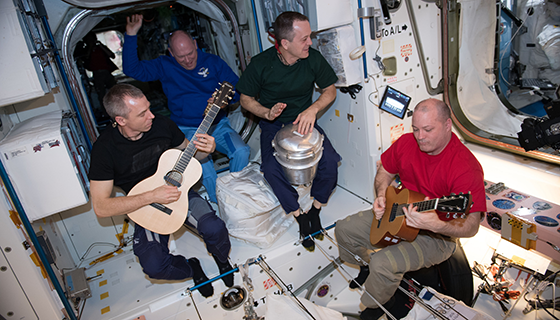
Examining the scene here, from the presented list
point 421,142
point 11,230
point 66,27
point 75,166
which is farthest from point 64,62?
point 421,142

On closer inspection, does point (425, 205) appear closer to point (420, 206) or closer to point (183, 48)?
point (420, 206)

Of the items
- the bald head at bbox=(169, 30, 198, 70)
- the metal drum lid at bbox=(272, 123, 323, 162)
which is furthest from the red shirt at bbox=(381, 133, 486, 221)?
the bald head at bbox=(169, 30, 198, 70)

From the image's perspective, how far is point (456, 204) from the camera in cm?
171

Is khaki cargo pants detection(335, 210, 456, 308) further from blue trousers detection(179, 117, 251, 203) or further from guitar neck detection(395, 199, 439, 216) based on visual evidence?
blue trousers detection(179, 117, 251, 203)

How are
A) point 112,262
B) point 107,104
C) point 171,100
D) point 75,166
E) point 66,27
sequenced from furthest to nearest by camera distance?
point 171,100
point 66,27
point 112,262
point 75,166
point 107,104

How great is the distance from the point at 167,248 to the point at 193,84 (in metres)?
1.67

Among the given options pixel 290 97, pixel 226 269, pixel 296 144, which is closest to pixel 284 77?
pixel 290 97

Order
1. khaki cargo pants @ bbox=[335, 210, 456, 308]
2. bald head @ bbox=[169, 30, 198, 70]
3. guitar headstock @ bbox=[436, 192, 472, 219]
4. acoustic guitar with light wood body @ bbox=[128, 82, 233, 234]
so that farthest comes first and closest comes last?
bald head @ bbox=[169, 30, 198, 70] < acoustic guitar with light wood body @ bbox=[128, 82, 233, 234] < khaki cargo pants @ bbox=[335, 210, 456, 308] < guitar headstock @ bbox=[436, 192, 472, 219]

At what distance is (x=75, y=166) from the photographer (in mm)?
2322

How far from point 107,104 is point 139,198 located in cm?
65

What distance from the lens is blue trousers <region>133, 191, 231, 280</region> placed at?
2.30 meters

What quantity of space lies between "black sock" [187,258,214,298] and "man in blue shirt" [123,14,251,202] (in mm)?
811

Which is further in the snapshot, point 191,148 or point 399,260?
point 191,148

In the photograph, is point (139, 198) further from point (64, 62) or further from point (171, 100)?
point (64, 62)
